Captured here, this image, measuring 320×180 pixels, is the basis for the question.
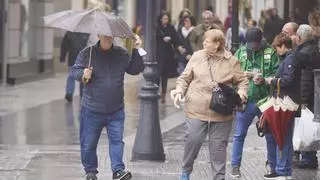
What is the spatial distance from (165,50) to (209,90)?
1031cm

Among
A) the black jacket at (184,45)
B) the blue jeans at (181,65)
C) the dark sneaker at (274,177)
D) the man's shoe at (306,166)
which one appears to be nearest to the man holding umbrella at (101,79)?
the dark sneaker at (274,177)

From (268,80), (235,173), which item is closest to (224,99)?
(268,80)

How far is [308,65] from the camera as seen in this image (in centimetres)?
931

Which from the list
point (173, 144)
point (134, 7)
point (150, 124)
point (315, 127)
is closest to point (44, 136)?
point (173, 144)

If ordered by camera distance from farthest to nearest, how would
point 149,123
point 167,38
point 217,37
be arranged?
point 167,38 → point 149,123 → point 217,37

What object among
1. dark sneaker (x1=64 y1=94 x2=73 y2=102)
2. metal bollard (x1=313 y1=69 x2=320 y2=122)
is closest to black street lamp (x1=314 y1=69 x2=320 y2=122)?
metal bollard (x1=313 y1=69 x2=320 y2=122)

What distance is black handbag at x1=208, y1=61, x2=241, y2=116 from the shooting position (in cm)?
830

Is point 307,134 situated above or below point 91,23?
below

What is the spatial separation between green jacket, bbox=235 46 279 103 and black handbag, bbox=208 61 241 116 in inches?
46.5

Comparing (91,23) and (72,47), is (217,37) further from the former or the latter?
(72,47)

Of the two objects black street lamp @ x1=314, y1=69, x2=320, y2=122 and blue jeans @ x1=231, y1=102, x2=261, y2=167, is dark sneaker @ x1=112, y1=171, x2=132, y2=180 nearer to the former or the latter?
blue jeans @ x1=231, y1=102, x2=261, y2=167

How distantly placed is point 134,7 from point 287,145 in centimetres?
2363

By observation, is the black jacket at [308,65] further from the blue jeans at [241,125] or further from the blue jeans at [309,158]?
the blue jeans at [309,158]

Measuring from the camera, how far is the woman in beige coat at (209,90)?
8.42 m
